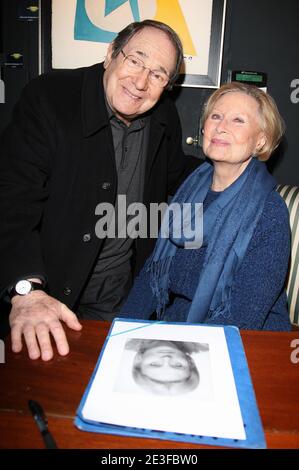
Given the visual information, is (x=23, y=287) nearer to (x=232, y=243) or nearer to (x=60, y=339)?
(x=60, y=339)

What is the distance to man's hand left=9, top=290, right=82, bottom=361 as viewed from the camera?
971 millimetres

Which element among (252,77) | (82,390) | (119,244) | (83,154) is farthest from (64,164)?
(252,77)

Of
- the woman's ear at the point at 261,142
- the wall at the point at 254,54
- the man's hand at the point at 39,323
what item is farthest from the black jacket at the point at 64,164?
the wall at the point at 254,54

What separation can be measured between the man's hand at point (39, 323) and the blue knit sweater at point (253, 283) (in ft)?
2.12

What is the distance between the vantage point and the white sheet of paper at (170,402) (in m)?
0.73

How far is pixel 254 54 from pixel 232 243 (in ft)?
4.61

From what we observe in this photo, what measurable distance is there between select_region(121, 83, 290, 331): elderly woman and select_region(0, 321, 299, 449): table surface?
0.39m

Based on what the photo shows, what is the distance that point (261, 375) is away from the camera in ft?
3.00

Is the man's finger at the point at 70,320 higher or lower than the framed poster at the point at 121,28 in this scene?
lower

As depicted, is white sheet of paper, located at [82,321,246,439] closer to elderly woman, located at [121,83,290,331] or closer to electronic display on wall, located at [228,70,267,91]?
elderly woman, located at [121,83,290,331]

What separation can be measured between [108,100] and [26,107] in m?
0.37

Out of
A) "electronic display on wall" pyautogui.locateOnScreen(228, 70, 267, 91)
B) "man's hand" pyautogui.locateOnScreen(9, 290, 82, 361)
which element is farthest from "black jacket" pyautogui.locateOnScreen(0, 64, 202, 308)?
"electronic display on wall" pyautogui.locateOnScreen(228, 70, 267, 91)

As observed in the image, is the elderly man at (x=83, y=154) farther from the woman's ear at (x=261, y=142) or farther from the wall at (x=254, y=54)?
the wall at (x=254, y=54)

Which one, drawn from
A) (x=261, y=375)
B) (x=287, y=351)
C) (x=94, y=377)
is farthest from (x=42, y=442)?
(x=287, y=351)
